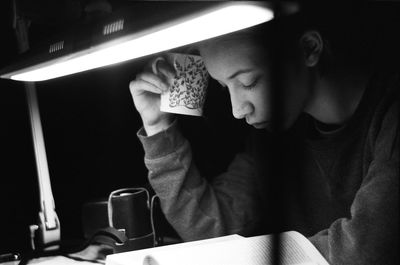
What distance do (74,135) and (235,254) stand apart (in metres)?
0.68

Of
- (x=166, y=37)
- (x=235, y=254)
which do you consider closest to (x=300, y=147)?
(x=235, y=254)

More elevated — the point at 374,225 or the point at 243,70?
the point at 243,70

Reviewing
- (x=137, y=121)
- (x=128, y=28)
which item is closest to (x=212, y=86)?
(x=137, y=121)

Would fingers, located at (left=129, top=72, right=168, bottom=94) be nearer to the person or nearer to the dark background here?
the person

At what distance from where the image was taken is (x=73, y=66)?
33.8 inches

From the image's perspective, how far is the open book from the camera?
0.65 metres

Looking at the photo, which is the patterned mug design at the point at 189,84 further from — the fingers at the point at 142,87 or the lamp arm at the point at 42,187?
the lamp arm at the point at 42,187

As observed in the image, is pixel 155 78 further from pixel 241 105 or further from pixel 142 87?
pixel 241 105

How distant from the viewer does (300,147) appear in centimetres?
109

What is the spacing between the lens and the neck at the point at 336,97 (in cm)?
98

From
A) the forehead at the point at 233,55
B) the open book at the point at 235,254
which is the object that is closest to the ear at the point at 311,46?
the forehead at the point at 233,55

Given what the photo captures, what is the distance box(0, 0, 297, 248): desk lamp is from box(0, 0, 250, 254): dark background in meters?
0.13

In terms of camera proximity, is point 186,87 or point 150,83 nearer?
point 186,87

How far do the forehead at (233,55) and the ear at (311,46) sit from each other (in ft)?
0.34
